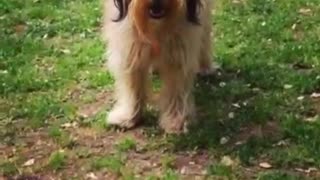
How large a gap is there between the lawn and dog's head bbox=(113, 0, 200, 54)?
0.78 metres

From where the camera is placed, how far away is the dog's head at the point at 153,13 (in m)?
5.87

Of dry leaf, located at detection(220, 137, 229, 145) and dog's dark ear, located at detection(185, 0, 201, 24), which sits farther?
dry leaf, located at detection(220, 137, 229, 145)

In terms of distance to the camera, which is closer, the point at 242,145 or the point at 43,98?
the point at 242,145

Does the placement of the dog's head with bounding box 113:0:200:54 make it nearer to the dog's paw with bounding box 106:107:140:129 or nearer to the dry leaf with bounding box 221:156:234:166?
the dog's paw with bounding box 106:107:140:129

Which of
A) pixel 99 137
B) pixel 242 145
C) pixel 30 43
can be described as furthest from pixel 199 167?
pixel 30 43

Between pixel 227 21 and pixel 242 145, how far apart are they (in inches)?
113

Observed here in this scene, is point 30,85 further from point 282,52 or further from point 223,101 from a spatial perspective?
point 282,52

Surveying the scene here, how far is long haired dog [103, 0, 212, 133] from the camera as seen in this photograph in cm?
600

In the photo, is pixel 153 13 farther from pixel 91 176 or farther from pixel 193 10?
pixel 91 176

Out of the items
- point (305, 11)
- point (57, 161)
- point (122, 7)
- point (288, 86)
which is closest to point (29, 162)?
point (57, 161)

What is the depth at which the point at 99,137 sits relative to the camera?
6.51 meters

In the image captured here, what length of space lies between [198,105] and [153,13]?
1294 millimetres

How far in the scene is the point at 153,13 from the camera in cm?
589

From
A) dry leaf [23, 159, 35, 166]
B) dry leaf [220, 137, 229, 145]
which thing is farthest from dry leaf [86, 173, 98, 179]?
dry leaf [220, 137, 229, 145]
